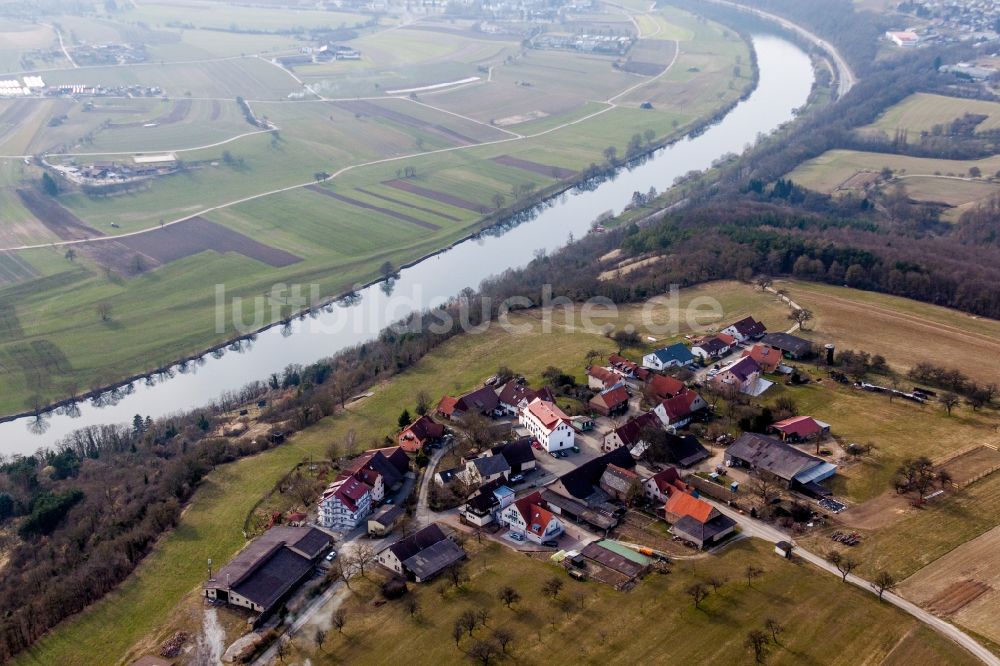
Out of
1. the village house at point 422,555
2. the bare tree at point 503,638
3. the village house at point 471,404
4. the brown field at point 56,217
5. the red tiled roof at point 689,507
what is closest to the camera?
the bare tree at point 503,638

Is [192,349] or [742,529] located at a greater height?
[742,529]

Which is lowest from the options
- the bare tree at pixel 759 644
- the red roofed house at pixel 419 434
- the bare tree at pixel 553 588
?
the red roofed house at pixel 419 434

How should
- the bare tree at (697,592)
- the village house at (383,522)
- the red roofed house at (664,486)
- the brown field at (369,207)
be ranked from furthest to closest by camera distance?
the brown field at (369,207)
the red roofed house at (664,486)
the village house at (383,522)
the bare tree at (697,592)

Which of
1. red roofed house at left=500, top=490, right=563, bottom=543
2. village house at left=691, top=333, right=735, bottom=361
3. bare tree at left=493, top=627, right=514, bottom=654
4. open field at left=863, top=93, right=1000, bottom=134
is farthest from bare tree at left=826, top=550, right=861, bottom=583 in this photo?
open field at left=863, top=93, right=1000, bottom=134

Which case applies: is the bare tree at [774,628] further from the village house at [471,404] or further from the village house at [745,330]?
the village house at [745,330]

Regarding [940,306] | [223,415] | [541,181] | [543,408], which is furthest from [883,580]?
[541,181]

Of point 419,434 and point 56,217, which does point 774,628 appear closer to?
point 419,434

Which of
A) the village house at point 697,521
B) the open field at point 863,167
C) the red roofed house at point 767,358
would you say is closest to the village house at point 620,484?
the village house at point 697,521

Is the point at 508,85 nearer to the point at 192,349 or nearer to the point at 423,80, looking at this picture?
the point at 423,80
